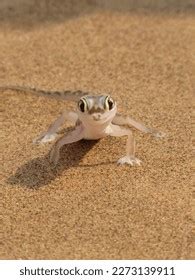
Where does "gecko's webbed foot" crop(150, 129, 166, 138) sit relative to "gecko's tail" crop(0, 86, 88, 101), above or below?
below

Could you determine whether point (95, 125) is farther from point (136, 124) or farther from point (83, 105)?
point (136, 124)

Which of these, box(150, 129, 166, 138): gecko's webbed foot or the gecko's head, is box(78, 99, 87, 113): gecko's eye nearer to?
the gecko's head

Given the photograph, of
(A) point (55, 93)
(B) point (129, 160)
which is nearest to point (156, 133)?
(B) point (129, 160)

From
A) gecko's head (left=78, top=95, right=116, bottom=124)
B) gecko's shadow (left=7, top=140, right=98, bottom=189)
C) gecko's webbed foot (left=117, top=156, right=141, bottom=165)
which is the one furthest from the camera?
gecko's webbed foot (left=117, top=156, right=141, bottom=165)

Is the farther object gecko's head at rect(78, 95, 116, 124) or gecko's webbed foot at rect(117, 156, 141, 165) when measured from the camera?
gecko's webbed foot at rect(117, 156, 141, 165)

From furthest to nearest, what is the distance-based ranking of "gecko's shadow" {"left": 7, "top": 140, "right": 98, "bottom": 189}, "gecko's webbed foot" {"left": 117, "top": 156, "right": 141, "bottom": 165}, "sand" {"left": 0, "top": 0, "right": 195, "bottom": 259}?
"gecko's webbed foot" {"left": 117, "top": 156, "right": 141, "bottom": 165}
"gecko's shadow" {"left": 7, "top": 140, "right": 98, "bottom": 189}
"sand" {"left": 0, "top": 0, "right": 195, "bottom": 259}

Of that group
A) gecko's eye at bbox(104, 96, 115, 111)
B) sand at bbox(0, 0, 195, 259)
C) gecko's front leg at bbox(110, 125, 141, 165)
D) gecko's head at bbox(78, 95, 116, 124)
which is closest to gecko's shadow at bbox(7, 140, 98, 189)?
sand at bbox(0, 0, 195, 259)
